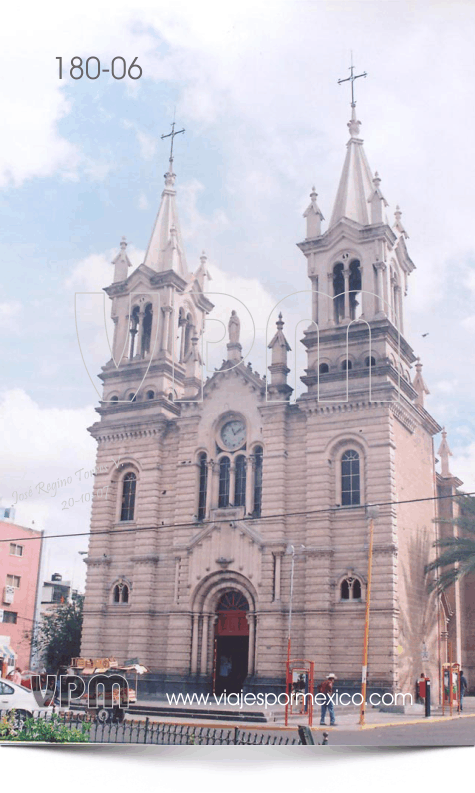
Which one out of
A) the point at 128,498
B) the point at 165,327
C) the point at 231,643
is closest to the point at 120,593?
the point at 128,498

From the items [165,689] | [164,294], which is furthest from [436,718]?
[164,294]

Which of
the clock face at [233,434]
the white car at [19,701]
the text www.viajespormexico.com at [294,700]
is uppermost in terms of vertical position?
the clock face at [233,434]

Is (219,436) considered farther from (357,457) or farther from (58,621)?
(58,621)

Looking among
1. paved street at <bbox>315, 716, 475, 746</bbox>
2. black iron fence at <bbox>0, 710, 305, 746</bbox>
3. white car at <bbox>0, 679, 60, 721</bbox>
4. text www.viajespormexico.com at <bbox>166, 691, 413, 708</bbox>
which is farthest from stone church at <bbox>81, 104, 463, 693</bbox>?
black iron fence at <bbox>0, 710, 305, 746</bbox>

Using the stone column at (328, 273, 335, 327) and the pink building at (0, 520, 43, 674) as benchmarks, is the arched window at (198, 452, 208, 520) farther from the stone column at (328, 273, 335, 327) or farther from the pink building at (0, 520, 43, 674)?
the stone column at (328, 273, 335, 327)

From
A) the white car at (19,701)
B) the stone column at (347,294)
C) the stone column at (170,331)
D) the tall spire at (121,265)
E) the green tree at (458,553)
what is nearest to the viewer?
the white car at (19,701)

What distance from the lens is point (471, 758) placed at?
51.0 ft

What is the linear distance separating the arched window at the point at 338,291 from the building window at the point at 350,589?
11.4 m

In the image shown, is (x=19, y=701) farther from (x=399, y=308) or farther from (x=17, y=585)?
(x=399, y=308)

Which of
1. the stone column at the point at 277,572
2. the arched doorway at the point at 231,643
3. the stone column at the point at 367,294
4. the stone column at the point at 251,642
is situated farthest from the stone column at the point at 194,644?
the stone column at the point at 367,294

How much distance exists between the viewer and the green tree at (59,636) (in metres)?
37.0

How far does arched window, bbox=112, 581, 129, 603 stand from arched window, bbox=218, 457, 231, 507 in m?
5.91

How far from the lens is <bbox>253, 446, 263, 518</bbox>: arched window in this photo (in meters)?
35.5

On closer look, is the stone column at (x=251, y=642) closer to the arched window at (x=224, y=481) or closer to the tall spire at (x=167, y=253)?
the arched window at (x=224, y=481)
